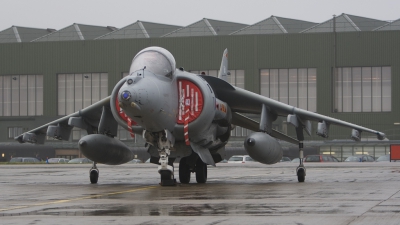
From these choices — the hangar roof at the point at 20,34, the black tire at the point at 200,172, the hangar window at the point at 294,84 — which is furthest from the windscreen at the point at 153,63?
the hangar roof at the point at 20,34

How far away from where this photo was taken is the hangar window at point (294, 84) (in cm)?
7738

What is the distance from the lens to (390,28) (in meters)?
78.2

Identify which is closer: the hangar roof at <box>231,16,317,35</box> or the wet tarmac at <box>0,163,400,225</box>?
the wet tarmac at <box>0,163,400,225</box>

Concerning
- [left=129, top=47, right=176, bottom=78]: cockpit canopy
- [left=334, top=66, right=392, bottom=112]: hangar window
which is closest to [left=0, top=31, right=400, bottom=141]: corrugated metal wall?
[left=334, top=66, right=392, bottom=112]: hangar window

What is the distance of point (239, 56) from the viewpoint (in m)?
77.6

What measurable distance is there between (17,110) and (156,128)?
69196mm

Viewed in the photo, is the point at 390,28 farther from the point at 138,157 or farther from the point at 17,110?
the point at 17,110

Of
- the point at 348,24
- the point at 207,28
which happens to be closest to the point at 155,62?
the point at 348,24

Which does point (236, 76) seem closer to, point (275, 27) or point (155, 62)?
point (275, 27)

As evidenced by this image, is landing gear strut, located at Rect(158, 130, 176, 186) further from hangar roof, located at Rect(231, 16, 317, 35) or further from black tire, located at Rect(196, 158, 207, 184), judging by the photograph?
hangar roof, located at Rect(231, 16, 317, 35)

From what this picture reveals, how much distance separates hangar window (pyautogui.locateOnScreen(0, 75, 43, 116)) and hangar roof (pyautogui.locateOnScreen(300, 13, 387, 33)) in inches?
→ 1227

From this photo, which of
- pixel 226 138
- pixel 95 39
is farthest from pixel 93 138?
pixel 95 39

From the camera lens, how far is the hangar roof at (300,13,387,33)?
7931 centimetres

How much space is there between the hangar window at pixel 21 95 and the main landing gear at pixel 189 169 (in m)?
64.8
